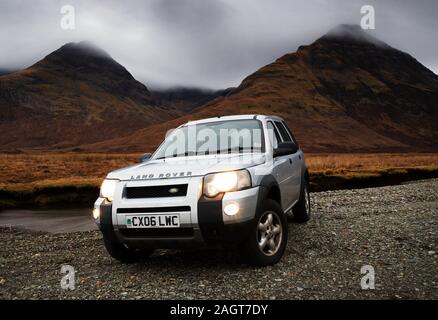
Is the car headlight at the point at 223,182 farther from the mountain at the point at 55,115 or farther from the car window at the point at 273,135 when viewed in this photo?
the mountain at the point at 55,115

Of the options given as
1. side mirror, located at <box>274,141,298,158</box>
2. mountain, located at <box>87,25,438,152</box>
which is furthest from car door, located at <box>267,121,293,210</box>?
mountain, located at <box>87,25,438,152</box>

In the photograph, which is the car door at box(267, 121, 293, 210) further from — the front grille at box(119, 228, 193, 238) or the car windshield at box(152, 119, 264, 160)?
the front grille at box(119, 228, 193, 238)

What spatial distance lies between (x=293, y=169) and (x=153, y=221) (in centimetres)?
327

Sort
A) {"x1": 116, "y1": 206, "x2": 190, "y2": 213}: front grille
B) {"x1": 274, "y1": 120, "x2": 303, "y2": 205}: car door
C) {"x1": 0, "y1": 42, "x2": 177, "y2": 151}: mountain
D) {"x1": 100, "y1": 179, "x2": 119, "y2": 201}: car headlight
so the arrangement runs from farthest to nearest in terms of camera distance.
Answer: {"x1": 0, "y1": 42, "x2": 177, "y2": 151}: mountain → {"x1": 274, "y1": 120, "x2": 303, "y2": 205}: car door → {"x1": 100, "y1": 179, "x2": 119, "y2": 201}: car headlight → {"x1": 116, "y1": 206, "x2": 190, "y2": 213}: front grille

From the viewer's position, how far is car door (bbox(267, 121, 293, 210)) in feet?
19.7

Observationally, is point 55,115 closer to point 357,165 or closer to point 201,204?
point 357,165

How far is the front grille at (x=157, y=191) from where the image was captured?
4.79 meters

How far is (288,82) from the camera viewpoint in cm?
16238

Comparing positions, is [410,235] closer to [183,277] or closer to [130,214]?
[183,277]

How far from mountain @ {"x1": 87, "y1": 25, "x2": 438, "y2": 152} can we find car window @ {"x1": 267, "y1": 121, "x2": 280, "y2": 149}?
297ft

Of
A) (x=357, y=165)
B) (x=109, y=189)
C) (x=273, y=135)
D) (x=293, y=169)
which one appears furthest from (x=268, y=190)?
(x=357, y=165)

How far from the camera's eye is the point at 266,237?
5.20 meters
